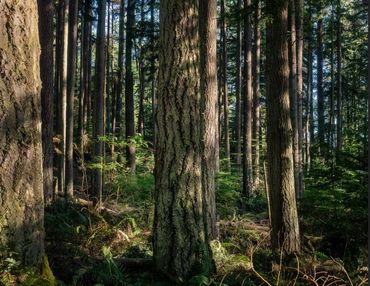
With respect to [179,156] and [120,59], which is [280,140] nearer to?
[179,156]

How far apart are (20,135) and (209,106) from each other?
5.12 m

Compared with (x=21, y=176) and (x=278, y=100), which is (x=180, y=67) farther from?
(x=278, y=100)

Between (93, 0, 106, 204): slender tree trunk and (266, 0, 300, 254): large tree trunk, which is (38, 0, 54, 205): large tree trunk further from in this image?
(266, 0, 300, 254): large tree trunk

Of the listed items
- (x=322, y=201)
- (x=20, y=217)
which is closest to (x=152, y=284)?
(x=20, y=217)

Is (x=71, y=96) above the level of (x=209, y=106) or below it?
above

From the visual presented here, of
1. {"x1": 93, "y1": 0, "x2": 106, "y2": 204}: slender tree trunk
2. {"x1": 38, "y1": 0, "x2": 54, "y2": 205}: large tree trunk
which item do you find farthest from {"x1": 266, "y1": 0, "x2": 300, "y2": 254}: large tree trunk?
{"x1": 93, "y1": 0, "x2": 106, "y2": 204}: slender tree trunk

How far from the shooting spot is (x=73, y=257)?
217 inches

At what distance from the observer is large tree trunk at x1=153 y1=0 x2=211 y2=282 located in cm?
521

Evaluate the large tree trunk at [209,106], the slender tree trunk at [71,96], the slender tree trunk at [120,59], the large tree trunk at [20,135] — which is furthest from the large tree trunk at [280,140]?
the slender tree trunk at [120,59]

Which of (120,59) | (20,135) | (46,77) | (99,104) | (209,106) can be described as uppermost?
(120,59)

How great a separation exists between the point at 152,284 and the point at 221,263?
49.8 inches

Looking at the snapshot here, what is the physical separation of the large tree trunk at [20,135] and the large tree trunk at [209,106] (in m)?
3.60

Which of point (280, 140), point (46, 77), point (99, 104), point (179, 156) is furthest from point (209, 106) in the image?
point (99, 104)

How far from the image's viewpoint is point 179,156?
5246 mm
